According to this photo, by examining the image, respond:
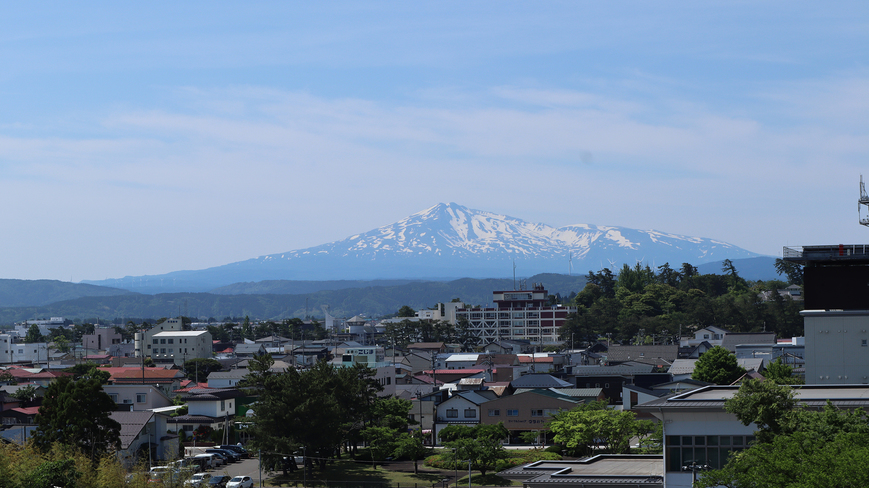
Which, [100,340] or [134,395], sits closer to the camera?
[134,395]

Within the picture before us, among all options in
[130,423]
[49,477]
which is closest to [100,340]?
[130,423]

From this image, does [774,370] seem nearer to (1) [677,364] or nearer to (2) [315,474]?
(1) [677,364]

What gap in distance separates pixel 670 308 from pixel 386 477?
82.2m

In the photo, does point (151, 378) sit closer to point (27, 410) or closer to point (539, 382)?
point (27, 410)

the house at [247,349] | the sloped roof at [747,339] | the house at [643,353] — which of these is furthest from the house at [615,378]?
the house at [247,349]

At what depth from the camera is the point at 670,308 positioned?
111 meters

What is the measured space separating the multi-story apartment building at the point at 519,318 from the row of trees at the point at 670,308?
182 inches

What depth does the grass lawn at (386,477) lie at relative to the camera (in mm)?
33969

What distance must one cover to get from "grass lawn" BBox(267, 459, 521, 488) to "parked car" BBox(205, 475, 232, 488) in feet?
6.72

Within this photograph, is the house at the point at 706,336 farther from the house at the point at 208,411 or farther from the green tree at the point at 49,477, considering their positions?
the green tree at the point at 49,477

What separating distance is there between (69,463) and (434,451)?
21.5m

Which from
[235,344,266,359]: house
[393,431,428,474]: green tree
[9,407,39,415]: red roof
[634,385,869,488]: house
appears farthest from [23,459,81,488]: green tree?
[235,344,266,359]: house

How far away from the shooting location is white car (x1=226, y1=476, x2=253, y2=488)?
102 feet

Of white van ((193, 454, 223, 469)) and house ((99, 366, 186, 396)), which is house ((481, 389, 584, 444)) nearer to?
white van ((193, 454, 223, 469))
